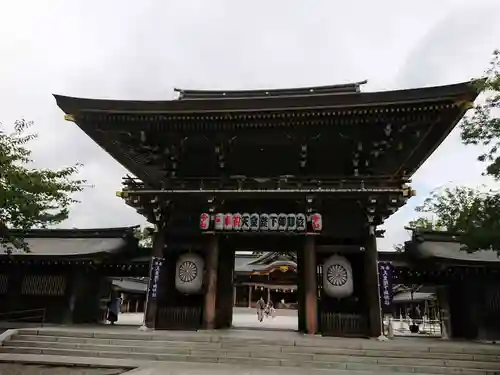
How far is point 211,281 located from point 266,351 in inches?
139

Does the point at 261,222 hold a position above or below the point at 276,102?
below

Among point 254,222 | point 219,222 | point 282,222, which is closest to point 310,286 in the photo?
point 282,222

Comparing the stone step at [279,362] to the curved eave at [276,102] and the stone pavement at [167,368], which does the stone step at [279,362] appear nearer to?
the stone pavement at [167,368]

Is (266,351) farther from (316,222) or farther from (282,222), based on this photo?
(316,222)

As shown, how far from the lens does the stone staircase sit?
10297 millimetres

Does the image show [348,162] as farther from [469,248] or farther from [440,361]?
[440,361]

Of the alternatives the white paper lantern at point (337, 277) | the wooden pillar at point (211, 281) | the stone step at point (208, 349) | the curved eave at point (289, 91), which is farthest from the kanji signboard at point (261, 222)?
the curved eave at point (289, 91)

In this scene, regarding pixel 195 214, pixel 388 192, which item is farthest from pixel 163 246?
pixel 388 192

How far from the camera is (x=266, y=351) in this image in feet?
36.1

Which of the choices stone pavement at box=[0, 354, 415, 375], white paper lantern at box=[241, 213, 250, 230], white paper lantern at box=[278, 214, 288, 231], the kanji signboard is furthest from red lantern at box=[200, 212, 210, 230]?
stone pavement at box=[0, 354, 415, 375]

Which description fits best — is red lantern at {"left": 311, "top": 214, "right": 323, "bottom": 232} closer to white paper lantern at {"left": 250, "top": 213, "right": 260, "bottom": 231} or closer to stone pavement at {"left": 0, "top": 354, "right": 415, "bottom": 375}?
white paper lantern at {"left": 250, "top": 213, "right": 260, "bottom": 231}

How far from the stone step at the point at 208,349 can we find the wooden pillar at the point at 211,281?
200cm

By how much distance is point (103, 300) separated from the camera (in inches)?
761

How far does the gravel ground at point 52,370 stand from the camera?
31.4 ft
